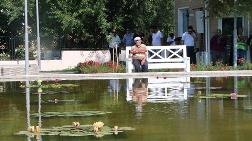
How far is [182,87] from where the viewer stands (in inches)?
677

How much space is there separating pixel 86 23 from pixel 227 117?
27.0 m

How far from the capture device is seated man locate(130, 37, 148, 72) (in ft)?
78.8

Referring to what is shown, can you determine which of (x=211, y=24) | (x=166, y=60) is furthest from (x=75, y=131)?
(x=211, y=24)

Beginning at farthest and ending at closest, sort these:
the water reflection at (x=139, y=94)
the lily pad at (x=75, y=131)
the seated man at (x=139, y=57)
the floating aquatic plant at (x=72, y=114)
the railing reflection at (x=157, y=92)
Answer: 1. the seated man at (x=139, y=57)
2. the railing reflection at (x=157, y=92)
3. the water reflection at (x=139, y=94)
4. the floating aquatic plant at (x=72, y=114)
5. the lily pad at (x=75, y=131)

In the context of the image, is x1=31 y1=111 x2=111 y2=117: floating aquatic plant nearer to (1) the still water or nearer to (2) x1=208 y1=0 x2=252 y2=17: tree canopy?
(1) the still water

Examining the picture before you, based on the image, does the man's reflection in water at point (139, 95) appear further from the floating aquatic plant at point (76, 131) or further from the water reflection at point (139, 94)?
the floating aquatic plant at point (76, 131)

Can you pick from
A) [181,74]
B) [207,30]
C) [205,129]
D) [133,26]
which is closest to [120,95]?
[205,129]

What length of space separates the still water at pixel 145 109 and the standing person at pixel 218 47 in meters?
11.2

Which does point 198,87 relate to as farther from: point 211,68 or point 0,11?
point 0,11

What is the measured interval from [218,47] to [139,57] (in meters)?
6.41

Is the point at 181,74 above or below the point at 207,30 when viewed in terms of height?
below

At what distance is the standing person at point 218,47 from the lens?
95.7 feet

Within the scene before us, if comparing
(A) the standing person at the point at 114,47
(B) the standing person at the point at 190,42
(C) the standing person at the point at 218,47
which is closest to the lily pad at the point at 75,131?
(B) the standing person at the point at 190,42

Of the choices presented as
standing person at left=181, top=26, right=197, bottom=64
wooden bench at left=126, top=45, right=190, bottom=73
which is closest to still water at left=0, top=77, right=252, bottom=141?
wooden bench at left=126, top=45, right=190, bottom=73
